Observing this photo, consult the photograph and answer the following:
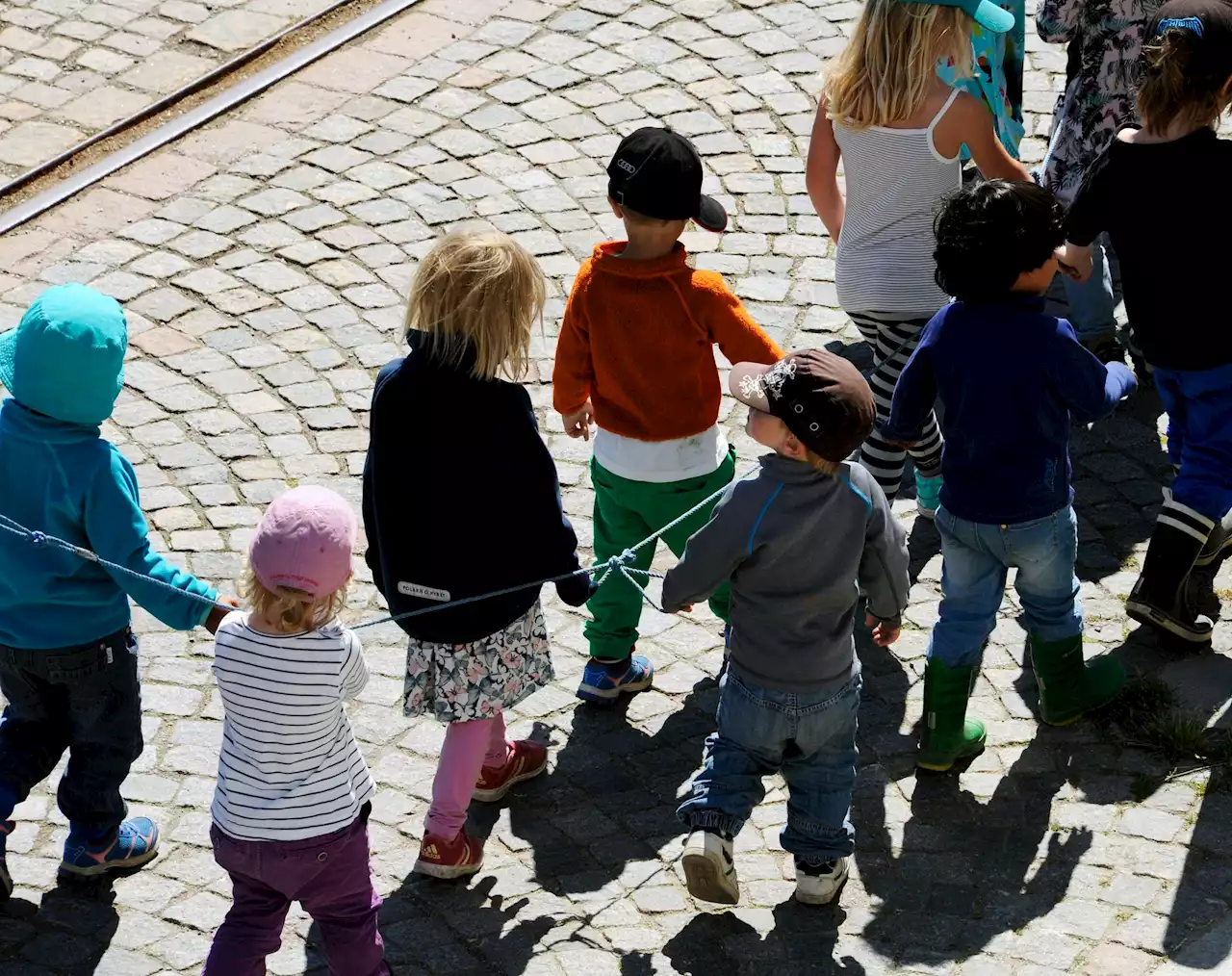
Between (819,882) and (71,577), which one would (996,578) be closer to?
(819,882)

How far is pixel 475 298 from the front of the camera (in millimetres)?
4215

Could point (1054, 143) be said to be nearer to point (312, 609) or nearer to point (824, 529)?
point (824, 529)

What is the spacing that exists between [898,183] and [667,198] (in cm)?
113

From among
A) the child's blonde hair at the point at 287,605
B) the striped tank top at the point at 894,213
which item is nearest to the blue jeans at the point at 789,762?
the child's blonde hair at the point at 287,605

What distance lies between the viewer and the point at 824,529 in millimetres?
4164

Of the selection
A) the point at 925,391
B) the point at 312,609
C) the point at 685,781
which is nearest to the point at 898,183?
the point at 925,391

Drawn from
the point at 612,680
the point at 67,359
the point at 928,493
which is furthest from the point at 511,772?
the point at 928,493

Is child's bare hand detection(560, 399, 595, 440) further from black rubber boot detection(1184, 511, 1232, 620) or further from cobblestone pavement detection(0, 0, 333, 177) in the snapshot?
cobblestone pavement detection(0, 0, 333, 177)

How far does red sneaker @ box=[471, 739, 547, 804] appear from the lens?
16.4 ft

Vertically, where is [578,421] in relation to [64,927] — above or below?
above

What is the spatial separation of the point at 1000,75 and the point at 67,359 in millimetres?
3758

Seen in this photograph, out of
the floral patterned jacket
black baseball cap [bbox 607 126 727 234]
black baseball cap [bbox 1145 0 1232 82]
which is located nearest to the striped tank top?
black baseball cap [bbox 1145 0 1232 82]

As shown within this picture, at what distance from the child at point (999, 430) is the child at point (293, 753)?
1714 mm

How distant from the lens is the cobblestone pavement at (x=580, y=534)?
14.9ft
